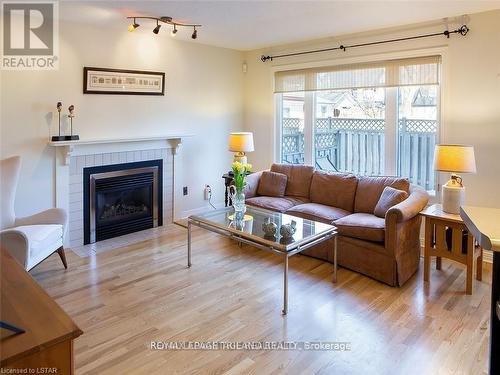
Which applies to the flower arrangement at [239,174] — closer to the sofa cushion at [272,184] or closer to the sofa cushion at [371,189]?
the sofa cushion at [272,184]

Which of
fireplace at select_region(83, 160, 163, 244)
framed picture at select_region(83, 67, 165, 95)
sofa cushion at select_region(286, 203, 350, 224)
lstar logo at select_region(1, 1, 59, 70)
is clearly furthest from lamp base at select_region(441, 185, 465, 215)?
lstar logo at select_region(1, 1, 59, 70)

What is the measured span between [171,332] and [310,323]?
3.15 feet

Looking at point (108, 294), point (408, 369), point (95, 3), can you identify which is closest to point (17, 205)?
point (108, 294)

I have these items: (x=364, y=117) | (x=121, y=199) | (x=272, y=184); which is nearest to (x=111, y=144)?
(x=121, y=199)

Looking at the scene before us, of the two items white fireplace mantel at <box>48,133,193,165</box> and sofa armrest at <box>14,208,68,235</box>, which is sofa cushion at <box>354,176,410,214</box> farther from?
sofa armrest at <box>14,208,68,235</box>

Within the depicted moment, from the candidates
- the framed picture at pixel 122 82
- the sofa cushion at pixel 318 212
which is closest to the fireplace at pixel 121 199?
the framed picture at pixel 122 82

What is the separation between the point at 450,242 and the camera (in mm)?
3326

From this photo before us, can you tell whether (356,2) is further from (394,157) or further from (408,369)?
(408,369)

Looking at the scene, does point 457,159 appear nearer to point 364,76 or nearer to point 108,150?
point 364,76

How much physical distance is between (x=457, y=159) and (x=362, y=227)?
98cm

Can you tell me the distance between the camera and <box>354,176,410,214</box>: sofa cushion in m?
3.83

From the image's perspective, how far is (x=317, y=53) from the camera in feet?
15.8

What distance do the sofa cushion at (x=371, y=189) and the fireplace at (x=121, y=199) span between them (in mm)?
2495

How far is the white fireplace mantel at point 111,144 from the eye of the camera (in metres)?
4.00
